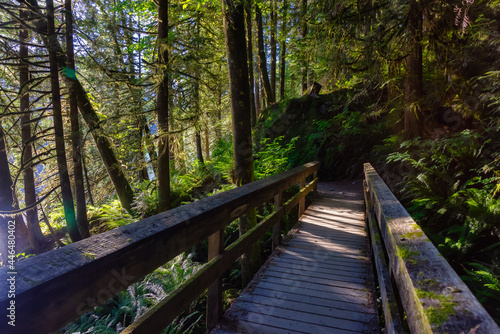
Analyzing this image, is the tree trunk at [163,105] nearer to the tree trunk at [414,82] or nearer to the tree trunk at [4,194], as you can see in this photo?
the tree trunk at [4,194]

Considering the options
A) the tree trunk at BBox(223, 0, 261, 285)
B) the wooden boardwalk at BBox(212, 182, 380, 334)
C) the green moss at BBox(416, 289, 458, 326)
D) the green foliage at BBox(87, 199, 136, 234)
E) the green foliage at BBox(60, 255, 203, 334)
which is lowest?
the green foliage at BBox(60, 255, 203, 334)

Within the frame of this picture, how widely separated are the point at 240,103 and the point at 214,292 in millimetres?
4031

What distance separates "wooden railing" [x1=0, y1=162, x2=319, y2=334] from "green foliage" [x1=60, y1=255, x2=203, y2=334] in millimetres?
2307

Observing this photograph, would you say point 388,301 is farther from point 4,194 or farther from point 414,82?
point 4,194

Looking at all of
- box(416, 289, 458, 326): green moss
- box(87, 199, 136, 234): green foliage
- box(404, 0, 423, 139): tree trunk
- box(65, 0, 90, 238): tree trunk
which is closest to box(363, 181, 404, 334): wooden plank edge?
box(416, 289, 458, 326): green moss

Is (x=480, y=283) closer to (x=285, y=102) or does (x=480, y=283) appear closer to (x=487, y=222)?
(x=487, y=222)

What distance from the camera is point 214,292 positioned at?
2654mm

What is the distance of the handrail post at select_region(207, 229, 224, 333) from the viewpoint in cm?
262

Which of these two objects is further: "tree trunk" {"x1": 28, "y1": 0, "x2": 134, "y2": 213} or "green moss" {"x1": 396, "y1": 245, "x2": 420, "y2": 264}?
"tree trunk" {"x1": 28, "y1": 0, "x2": 134, "y2": 213}

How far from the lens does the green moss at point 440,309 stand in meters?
1.01

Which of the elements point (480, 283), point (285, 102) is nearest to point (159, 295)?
point (480, 283)

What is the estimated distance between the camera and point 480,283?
359cm

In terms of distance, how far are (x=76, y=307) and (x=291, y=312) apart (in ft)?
7.25

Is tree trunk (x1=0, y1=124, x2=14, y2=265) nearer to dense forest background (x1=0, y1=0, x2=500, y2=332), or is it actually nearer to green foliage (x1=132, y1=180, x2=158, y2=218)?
dense forest background (x1=0, y1=0, x2=500, y2=332)
